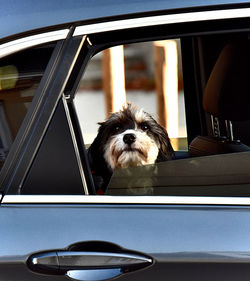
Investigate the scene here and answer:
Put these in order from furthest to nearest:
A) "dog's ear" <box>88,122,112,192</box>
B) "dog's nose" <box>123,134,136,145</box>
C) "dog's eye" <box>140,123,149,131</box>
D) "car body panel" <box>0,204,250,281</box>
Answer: "dog's eye" <box>140,123,149,131</box> → "dog's nose" <box>123,134,136,145</box> → "dog's ear" <box>88,122,112,192</box> → "car body panel" <box>0,204,250,281</box>

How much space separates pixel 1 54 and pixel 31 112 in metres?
0.20

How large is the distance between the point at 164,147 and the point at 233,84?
1.76 feet

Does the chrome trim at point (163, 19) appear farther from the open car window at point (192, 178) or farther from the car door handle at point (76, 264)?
the car door handle at point (76, 264)

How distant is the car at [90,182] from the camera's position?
1.75 meters

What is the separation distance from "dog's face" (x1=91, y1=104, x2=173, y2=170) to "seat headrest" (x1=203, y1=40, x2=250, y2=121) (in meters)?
0.35

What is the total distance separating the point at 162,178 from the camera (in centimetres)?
203

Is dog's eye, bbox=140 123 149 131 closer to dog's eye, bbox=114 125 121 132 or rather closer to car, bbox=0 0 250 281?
dog's eye, bbox=114 125 121 132

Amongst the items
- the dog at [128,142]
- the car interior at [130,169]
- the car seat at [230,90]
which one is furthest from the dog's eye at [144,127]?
the car interior at [130,169]

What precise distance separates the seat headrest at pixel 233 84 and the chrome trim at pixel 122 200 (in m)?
0.92

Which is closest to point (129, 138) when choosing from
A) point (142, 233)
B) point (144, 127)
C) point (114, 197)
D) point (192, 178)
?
point (144, 127)

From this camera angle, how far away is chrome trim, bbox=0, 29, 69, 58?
1.88m

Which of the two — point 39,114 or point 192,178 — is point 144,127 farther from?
point 39,114

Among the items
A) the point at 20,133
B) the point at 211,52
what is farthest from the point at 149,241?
the point at 211,52

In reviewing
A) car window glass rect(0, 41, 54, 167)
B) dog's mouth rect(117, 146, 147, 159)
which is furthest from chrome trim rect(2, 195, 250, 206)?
dog's mouth rect(117, 146, 147, 159)
